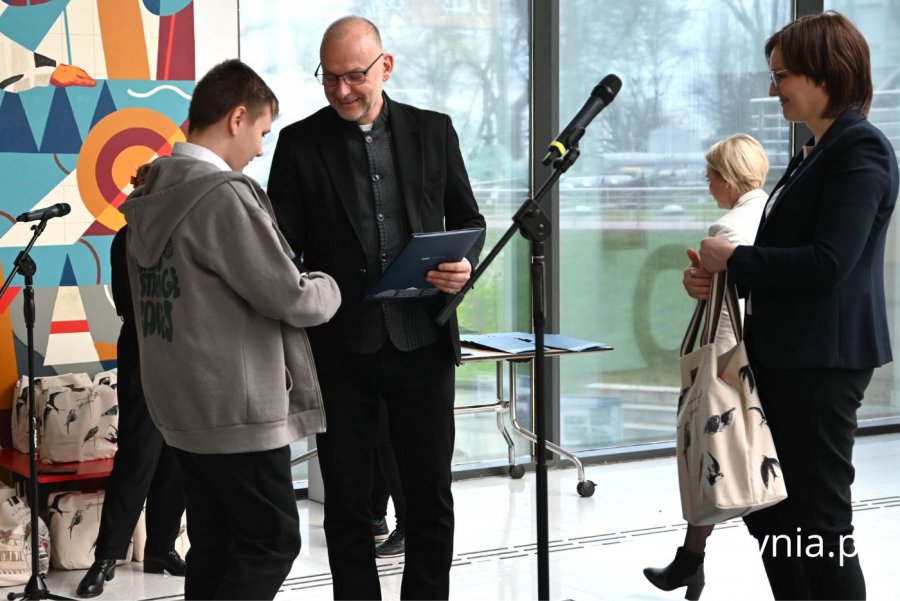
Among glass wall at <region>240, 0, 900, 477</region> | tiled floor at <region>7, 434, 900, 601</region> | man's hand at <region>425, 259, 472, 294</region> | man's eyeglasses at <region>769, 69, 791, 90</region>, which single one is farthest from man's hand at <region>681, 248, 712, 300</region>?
glass wall at <region>240, 0, 900, 477</region>

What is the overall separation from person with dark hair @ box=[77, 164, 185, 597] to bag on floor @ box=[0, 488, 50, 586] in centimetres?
21

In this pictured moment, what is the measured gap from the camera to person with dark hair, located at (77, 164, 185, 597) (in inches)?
151

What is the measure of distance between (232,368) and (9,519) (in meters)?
2.14

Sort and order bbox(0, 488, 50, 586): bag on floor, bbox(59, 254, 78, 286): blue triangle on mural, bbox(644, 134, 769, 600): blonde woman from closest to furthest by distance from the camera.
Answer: bbox(644, 134, 769, 600): blonde woman
bbox(0, 488, 50, 586): bag on floor
bbox(59, 254, 78, 286): blue triangle on mural

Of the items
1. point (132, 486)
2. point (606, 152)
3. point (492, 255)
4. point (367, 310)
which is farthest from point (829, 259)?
point (606, 152)

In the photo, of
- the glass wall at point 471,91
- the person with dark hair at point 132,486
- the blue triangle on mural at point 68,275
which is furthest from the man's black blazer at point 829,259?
the glass wall at point 471,91

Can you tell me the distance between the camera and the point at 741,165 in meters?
3.64

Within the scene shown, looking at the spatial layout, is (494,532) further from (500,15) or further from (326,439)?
(500,15)

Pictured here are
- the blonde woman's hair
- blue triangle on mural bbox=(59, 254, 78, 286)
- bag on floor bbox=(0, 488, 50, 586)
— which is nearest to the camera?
the blonde woman's hair

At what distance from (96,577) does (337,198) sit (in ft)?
6.07

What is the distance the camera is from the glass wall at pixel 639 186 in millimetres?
5711

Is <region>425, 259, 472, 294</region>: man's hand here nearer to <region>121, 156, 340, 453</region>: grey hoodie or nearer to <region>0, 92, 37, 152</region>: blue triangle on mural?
<region>121, 156, 340, 453</region>: grey hoodie

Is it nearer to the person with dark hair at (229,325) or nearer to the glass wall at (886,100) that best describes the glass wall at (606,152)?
the glass wall at (886,100)

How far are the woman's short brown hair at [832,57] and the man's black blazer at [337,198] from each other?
32.9 inches
